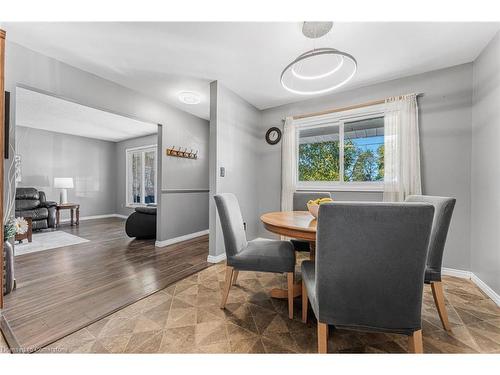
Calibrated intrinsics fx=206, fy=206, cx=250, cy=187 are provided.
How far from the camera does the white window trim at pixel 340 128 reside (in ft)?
9.14

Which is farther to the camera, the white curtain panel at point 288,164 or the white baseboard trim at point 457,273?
the white curtain panel at point 288,164

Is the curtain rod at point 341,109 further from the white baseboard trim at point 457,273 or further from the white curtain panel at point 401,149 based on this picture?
the white baseboard trim at point 457,273

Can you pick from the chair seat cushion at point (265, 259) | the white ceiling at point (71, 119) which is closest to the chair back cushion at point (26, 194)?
the white ceiling at point (71, 119)

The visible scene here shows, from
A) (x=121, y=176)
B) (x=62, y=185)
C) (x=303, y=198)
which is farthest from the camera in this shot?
(x=121, y=176)

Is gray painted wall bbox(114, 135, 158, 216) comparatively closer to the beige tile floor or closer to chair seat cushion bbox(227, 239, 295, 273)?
the beige tile floor

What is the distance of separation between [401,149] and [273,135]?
1.86m

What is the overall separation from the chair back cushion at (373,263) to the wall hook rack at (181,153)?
3255 mm

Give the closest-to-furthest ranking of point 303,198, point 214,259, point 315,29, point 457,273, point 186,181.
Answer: point 315,29
point 457,273
point 303,198
point 214,259
point 186,181

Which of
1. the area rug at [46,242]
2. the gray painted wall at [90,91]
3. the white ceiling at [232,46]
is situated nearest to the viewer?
the white ceiling at [232,46]

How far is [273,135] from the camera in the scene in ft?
11.8

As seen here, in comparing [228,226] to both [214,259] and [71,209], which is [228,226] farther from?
[71,209]

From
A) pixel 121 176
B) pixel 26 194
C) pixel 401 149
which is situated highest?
pixel 401 149

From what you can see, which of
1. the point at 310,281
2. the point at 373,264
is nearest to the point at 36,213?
the point at 310,281
